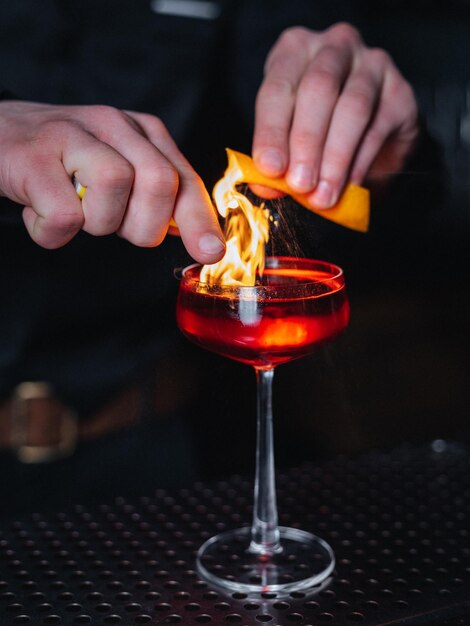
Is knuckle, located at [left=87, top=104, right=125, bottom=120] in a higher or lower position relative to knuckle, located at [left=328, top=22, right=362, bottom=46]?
lower

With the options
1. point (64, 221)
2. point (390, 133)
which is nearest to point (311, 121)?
point (390, 133)

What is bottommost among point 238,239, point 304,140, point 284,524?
point 284,524

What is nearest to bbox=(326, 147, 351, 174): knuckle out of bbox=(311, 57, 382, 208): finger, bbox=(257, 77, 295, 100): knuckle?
bbox=(311, 57, 382, 208): finger

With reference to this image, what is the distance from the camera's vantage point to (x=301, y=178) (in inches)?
42.4

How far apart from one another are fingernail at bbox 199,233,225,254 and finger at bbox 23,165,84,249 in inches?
5.2

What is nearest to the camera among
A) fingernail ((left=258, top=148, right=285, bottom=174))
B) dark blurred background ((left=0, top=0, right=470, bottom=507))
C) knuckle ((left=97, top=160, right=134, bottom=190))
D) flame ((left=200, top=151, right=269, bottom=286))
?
knuckle ((left=97, top=160, right=134, bottom=190))

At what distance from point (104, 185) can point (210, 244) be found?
127 mm

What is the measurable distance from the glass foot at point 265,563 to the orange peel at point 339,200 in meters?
0.43

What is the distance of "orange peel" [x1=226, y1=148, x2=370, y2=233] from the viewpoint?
1021 millimetres

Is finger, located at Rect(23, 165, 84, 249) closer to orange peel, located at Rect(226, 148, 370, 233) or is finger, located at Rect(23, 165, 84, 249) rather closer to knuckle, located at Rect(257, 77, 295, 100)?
orange peel, located at Rect(226, 148, 370, 233)

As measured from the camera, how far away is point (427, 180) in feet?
4.27

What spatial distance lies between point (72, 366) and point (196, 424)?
30cm

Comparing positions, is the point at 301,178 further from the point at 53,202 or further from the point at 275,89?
the point at 53,202

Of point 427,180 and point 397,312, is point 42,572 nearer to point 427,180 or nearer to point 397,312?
point 427,180
